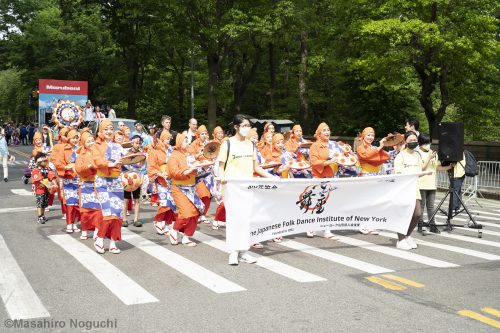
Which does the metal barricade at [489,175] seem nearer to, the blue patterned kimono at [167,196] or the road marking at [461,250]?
the road marking at [461,250]

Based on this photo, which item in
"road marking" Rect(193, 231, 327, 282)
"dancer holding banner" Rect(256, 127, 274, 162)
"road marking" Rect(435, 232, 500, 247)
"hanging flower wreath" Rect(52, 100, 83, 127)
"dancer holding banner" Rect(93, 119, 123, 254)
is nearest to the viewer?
"road marking" Rect(193, 231, 327, 282)

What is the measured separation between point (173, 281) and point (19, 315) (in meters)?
1.98

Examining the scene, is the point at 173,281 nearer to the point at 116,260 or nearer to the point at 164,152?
the point at 116,260

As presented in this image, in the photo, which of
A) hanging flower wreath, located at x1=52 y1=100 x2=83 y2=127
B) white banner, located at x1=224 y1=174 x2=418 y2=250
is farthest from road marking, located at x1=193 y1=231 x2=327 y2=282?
hanging flower wreath, located at x1=52 y1=100 x2=83 y2=127

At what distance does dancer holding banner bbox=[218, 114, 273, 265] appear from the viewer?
869 cm

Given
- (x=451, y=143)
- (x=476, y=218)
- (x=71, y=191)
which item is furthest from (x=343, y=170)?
(x=71, y=191)

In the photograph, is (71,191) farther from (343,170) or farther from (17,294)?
(343,170)

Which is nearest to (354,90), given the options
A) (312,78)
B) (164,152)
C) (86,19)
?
(312,78)

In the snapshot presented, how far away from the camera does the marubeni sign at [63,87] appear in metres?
Answer: 32.1

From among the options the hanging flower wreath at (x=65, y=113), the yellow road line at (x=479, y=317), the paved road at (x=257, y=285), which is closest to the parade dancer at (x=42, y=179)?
the paved road at (x=257, y=285)

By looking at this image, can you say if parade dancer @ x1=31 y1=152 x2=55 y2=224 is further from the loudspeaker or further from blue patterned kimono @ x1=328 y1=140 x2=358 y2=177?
the loudspeaker

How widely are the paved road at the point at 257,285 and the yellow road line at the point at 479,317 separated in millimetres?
19

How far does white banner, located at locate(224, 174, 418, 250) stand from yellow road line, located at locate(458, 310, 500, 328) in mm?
3271

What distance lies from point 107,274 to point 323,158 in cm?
462
